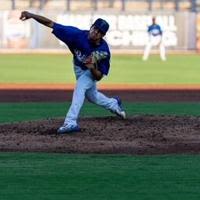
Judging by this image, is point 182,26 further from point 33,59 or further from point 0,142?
point 0,142

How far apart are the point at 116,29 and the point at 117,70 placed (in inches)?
508

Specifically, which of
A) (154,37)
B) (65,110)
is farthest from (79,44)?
(154,37)

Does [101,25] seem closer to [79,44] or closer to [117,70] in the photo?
[79,44]

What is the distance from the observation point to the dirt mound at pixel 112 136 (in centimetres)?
1195

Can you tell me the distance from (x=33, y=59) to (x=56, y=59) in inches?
46.1

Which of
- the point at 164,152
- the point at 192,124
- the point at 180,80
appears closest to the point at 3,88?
the point at 180,80

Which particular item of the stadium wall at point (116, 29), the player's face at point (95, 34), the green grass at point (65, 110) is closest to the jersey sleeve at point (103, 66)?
the player's face at point (95, 34)

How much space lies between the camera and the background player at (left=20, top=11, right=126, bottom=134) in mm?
12664

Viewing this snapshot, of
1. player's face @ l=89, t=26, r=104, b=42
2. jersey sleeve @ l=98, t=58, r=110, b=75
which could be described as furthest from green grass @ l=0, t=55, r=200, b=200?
player's face @ l=89, t=26, r=104, b=42

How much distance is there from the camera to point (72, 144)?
1222cm

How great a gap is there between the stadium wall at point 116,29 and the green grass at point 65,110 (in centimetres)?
2588

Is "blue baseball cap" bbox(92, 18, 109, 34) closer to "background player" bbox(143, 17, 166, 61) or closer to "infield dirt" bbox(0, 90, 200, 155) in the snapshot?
"infield dirt" bbox(0, 90, 200, 155)

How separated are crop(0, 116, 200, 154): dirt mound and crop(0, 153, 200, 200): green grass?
1.95 feet

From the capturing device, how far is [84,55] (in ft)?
42.3
